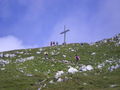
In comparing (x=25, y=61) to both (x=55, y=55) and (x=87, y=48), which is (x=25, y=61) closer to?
(x=55, y=55)

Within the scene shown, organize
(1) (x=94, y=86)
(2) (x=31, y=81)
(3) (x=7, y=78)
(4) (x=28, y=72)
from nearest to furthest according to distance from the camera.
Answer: (1) (x=94, y=86), (2) (x=31, y=81), (3) (x=7, y=78), (4) (x=28, y=72)

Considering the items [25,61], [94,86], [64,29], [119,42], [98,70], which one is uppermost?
[64,29]

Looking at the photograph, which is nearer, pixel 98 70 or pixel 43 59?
pixel 98 70

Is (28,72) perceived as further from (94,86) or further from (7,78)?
(94,86)

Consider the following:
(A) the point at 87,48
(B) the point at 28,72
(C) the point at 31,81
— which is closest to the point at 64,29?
(A) the point at 87,48

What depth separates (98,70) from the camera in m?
53.6

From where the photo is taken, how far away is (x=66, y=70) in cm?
5634

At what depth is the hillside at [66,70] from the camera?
44241 millimetres

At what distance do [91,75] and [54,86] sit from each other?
9175mm

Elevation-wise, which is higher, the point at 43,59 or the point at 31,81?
the point at 43,59

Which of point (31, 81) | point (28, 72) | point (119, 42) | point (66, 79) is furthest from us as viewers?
point (119, 42)

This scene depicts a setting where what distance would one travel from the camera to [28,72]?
56.5 m

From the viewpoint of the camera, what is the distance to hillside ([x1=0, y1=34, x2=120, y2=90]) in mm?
44241

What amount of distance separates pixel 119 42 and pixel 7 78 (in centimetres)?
3903
